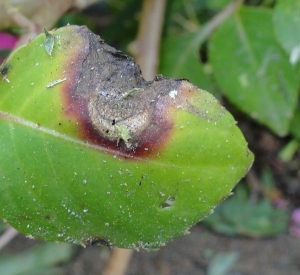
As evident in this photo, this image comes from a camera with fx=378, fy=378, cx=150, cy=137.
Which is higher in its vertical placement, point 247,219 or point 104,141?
point 104,141

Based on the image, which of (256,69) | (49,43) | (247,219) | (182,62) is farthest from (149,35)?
(247,219)

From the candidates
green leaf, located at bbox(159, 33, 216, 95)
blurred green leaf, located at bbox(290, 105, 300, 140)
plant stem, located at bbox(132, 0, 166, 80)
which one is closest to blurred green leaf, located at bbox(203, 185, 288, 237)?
blurred green leaf, located at bbox(290, 105, 300, 140)

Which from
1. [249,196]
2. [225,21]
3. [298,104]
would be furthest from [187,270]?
[225,21]

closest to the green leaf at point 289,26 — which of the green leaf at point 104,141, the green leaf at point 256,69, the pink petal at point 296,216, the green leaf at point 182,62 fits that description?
the green leaf at point 256,69

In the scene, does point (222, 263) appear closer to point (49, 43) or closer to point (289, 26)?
point (289, 26)

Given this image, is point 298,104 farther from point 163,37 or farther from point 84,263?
point 84,263

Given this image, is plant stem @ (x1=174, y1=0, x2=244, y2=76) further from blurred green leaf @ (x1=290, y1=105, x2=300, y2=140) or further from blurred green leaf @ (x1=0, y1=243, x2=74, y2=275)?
blurred green leaf @ (x1=0, y1=243, x2=74, y2=275)
